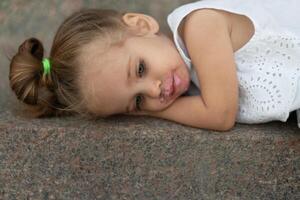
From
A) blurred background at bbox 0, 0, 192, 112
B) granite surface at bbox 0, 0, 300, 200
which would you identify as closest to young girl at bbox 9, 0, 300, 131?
granite surface at bbox 0, 0, 300, 200

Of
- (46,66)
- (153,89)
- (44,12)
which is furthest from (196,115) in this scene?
(44,12)

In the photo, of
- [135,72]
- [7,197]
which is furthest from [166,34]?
[7,197]

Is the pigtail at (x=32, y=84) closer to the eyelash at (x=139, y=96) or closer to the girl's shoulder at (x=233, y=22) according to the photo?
the eyelash at (x=139, y=96)

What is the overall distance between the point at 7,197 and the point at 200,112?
0.60 metres

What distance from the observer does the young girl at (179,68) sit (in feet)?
6.15

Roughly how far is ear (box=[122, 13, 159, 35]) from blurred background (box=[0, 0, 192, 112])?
0.52 m

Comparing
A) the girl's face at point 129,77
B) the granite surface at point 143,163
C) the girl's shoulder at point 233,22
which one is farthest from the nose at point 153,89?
the girl's shoulder at point 233,22

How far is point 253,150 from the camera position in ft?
5.88

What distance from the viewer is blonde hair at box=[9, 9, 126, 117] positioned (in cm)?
194

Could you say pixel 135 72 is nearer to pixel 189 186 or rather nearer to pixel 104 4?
pixel 189 186

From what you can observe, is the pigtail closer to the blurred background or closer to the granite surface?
the granite surface

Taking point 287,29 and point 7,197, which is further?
point 287,29

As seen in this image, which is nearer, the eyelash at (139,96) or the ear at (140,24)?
the eyelash at (139,96)

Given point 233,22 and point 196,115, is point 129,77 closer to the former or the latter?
point 196,115
